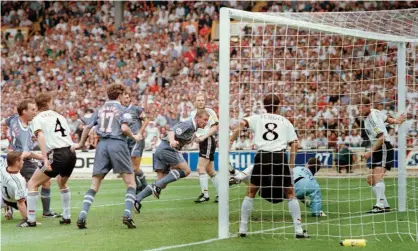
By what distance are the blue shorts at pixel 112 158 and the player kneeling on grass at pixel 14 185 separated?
1696 millimetres

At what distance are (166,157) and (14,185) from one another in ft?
8.96

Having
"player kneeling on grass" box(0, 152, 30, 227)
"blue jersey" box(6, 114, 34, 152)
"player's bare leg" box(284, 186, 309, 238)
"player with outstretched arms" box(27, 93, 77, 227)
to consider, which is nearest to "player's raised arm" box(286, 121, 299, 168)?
"player's bare leg" box(284, 186, 309, 238)

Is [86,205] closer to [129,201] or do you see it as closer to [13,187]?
[129,201]

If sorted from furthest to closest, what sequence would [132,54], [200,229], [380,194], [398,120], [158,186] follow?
[132,54] < [380,194] < [158,186] < [398,120] < [200,229]

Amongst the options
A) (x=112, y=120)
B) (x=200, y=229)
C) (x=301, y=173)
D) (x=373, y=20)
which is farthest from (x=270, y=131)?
(x=373, y=20)

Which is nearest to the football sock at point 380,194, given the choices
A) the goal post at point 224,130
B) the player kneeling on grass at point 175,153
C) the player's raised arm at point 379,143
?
the player's raised arm at point 379,143

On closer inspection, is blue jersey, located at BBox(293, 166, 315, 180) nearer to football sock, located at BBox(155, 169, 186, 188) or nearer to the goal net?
the goal net

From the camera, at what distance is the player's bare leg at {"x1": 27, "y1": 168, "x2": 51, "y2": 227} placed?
1264 centimetres

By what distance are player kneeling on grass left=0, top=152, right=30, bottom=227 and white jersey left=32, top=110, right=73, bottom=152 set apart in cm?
101

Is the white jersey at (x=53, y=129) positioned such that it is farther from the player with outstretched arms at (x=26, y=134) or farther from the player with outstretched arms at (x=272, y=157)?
the player with outstretched arms at (x=272, y=157)

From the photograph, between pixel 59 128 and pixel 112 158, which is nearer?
pixel 112 158

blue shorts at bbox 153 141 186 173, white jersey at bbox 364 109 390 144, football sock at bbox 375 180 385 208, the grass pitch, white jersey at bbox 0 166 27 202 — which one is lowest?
the grass pitch

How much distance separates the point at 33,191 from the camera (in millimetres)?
12641

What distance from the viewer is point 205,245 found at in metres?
10.5
